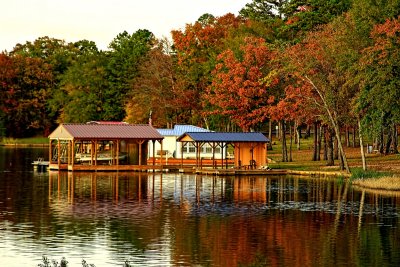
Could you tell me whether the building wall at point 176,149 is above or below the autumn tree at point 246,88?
below

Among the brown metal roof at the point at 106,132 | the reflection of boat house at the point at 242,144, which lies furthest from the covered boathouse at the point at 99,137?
the reflection of boat house at the point at 242,144

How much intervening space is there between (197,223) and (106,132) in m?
41.2

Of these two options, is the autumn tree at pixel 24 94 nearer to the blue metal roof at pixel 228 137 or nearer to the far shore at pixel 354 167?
the far shore at pixel 354 167

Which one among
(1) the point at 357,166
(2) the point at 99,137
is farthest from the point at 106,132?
(1) the point at 357,166

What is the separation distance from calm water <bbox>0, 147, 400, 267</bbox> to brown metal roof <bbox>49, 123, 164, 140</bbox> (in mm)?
11514

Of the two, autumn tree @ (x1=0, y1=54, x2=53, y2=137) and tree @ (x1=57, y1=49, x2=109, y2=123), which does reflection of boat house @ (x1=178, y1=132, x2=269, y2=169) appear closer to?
tree @ (x1=57, y1=49, x2=109, y2=123)

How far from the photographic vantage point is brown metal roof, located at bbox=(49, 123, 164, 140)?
81469 mm

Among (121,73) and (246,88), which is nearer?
(246,88)

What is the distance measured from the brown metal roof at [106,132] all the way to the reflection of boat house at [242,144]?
4.09 meters

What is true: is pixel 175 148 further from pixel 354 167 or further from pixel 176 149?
pixel 354 167

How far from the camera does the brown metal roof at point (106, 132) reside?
81469 mm

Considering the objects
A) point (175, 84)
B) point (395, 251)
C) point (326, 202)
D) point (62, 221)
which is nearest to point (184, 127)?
point (175, 84)

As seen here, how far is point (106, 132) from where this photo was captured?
83.1 m

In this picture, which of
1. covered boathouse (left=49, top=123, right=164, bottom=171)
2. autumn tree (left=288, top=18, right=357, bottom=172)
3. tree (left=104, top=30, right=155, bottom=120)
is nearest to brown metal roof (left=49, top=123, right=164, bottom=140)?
covered boathouse (left=49, top=123, right=164, bottom=171)
